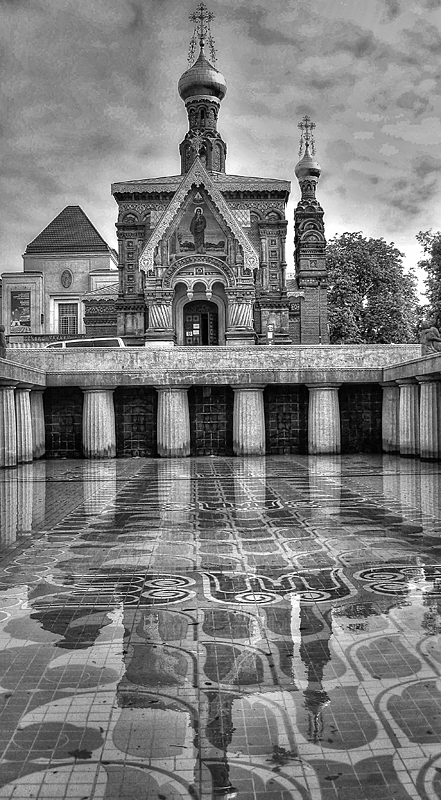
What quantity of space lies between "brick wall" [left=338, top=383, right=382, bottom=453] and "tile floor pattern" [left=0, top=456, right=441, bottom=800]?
47.9 feet

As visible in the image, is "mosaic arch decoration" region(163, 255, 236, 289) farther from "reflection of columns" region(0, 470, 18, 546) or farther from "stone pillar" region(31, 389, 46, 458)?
"reflection of columns" region(0, 470, 18, 546)

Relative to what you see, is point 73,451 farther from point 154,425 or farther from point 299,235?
point 299,235

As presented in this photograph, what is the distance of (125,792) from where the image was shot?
3.44m

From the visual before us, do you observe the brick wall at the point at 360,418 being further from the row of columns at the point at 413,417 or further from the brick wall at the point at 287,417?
the brick wall at the point at 287,417

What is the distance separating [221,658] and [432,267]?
32.7m

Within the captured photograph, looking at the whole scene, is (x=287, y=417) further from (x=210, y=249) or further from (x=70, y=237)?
(x=70, y=237)

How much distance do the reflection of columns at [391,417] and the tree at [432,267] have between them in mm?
11066

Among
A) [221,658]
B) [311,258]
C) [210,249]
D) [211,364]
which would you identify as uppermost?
[311,258]

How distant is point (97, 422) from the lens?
24.0 meters

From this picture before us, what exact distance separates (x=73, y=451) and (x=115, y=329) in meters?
→ 24.6

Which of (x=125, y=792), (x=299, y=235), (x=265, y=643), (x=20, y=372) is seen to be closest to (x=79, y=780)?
(x=125, y=792)

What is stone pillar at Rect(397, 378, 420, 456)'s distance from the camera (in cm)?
2231

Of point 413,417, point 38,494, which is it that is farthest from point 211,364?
point 38,494

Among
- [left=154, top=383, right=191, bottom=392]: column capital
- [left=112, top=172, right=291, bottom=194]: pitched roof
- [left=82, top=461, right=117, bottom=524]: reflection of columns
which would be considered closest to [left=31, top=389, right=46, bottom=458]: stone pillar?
[left=82, top=461, right=117, bottom=524]: reflection of columns
